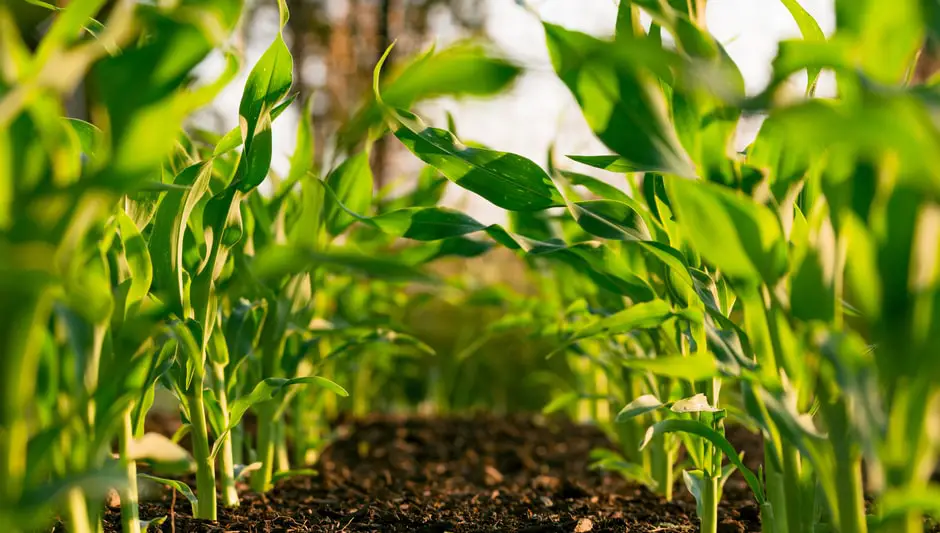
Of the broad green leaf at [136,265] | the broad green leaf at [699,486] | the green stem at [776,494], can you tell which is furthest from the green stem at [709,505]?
the broad green leaf at [136,265]

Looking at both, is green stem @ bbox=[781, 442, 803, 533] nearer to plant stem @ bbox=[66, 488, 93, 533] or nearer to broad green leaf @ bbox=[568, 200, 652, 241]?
broad green leaf @ bbox=[568, 200, 652, 241]

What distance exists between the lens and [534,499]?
1509 millimetres

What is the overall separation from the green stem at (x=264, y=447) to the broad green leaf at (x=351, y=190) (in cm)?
41

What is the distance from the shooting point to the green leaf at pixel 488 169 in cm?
102

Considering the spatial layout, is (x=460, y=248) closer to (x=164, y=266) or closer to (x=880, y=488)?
(x=164, y=266)

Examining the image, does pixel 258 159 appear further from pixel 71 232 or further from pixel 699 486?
pixel 699 486

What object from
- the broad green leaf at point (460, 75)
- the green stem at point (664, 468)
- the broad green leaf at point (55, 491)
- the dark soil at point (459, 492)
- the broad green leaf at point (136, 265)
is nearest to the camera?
the broad green leaf at point (55, 491)

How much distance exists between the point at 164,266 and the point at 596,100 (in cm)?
62

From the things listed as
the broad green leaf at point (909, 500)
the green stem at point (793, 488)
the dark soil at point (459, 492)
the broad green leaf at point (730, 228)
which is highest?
the broad green leaf at point (730, 228)

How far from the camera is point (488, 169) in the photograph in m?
1.03

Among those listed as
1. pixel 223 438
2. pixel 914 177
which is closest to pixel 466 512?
pixel 223 438

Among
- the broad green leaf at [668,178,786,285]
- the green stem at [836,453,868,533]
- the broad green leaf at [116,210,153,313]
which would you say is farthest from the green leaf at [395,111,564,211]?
the green stem at [836,453,868,533]

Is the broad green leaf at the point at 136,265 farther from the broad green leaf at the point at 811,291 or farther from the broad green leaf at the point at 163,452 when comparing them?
the broad green leaf at the point at 811,291

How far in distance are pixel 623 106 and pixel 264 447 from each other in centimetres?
108
